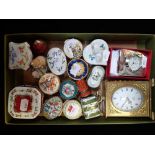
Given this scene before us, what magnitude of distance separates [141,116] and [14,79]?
42.1 inches

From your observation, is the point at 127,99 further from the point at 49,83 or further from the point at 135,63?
the point at 49,83

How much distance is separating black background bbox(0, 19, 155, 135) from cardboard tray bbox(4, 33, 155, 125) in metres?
0.06

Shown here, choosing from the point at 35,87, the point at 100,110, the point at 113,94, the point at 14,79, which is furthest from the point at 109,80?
the point at 14,79

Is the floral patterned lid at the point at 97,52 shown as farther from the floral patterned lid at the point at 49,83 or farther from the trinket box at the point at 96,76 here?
the floral patterned lid at the point at 49,83

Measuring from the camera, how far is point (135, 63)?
7.62ft

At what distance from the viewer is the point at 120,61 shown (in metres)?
2.31

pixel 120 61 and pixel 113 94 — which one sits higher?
pixel 120 61

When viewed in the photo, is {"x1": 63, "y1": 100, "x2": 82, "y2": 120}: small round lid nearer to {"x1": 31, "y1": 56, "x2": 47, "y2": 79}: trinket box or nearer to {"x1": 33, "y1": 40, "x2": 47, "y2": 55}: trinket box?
{"x1": 31, "y1": 56, "x2": 47, "y2": 79}: trinket box

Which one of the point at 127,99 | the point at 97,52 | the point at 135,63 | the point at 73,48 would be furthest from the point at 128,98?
the point at 73,48

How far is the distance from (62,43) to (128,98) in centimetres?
70

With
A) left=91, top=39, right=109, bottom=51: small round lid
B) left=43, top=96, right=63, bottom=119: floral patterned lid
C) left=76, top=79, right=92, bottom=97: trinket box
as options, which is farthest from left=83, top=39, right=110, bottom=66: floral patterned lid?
left=43, top=96, right=63, bottom=119: floral patterned lid

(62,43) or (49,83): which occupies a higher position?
(62,43)
